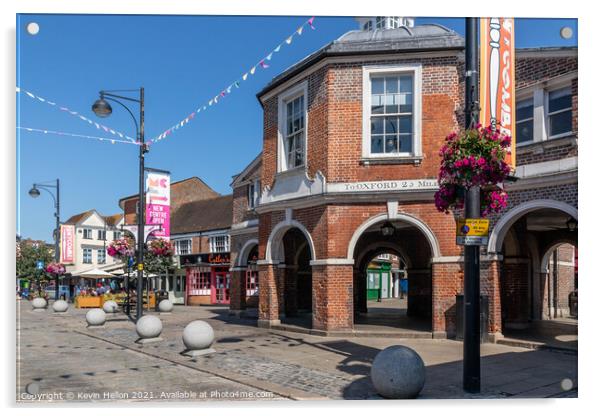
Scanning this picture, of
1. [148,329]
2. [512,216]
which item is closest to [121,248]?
[148,329]

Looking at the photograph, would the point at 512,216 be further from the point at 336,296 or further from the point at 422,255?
the point at 422,255

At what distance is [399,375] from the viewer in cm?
753

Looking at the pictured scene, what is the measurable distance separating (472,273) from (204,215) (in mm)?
28237

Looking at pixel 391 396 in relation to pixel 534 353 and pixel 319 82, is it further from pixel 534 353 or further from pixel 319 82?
pixel 319 82

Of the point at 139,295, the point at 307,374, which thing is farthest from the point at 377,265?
the point at 307,374

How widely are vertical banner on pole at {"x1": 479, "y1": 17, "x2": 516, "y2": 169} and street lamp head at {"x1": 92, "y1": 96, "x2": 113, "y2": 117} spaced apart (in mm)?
6207

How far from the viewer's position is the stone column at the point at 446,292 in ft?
43.2

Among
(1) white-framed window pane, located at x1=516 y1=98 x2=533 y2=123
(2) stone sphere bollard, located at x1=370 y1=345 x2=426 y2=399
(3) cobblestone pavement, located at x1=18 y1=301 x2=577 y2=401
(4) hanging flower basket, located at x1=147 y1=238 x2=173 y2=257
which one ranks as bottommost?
(3) cobblestone pavement, located at x1=18 y1=301 x2=577 y2=401

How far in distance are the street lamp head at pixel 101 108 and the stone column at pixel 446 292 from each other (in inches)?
299

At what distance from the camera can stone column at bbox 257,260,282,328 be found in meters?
16.0

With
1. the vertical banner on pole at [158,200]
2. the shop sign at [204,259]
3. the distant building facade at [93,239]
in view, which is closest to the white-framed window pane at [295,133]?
the vertical banner on pole at [158,200]

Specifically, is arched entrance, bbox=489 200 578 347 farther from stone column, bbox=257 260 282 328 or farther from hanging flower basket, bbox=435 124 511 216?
stone column, bbox=257 260 282 328

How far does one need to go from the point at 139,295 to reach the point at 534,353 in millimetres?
10342

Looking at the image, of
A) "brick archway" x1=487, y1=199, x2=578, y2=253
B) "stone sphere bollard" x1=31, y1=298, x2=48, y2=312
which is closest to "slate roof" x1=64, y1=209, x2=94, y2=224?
"brick archway" x1=487, y1=199, x2=578, y2=253
